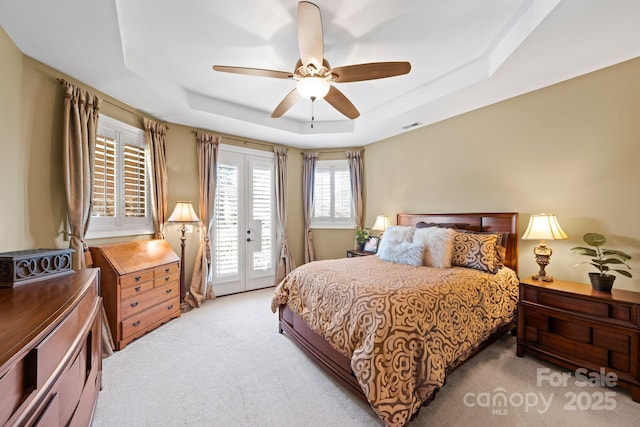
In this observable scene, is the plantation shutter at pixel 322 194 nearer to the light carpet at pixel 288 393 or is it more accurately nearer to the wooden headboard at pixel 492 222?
the wooden headboard at pixel 492 222

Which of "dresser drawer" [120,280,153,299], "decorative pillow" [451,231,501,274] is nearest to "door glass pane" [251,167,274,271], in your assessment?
"dresser drawer" [120,280,153,299]

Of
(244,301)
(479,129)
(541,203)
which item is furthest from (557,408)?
(244,301)

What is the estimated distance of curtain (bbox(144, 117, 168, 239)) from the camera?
3.46 metres

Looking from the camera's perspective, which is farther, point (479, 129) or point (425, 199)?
point (425, 199)

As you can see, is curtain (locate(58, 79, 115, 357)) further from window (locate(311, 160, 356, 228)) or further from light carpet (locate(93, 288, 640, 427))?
window (locate(311, 160, 356, 228))

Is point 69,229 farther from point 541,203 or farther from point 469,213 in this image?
point 541,203

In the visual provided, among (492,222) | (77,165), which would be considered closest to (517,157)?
(492,222)

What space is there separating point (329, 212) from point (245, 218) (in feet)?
5.45

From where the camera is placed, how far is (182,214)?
3.52 metres

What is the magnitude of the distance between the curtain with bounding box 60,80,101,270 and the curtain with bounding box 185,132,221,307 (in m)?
1.50

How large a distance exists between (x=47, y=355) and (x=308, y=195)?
436 centimetres

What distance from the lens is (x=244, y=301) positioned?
406 cm

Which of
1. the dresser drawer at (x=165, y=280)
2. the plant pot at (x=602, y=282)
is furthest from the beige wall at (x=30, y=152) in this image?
the plant pot at (x=602, y=282)

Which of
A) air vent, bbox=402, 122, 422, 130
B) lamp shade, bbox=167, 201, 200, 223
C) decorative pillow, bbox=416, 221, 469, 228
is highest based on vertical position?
air vent, bbox=402, 122, 422, 130
